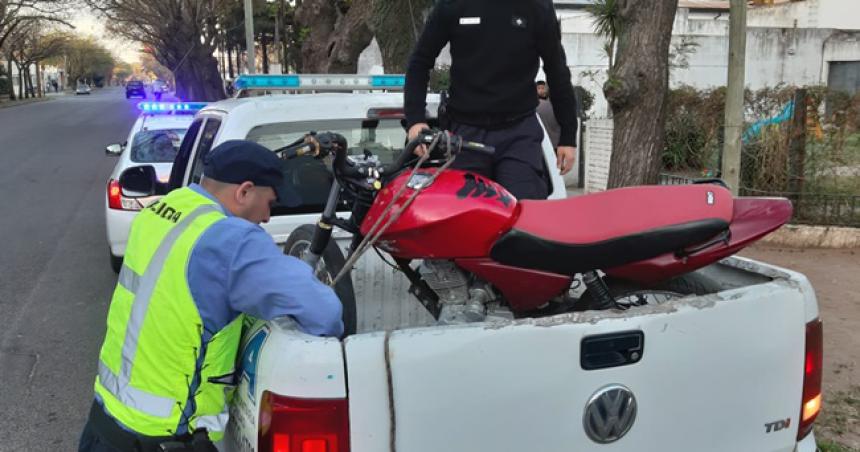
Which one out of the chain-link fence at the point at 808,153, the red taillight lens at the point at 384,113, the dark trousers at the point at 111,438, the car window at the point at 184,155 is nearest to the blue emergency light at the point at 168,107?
the car window at the point at 184,155

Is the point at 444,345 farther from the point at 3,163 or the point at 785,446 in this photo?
the point at 3,163

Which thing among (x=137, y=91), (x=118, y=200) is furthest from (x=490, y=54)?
(x=137, y=91)

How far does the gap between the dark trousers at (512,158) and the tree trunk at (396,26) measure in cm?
818

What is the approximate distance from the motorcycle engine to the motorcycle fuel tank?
17 centimetres

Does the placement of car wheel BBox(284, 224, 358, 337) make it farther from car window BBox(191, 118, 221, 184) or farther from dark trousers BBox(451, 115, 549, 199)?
car window BBox(191, 118, 221, 184)

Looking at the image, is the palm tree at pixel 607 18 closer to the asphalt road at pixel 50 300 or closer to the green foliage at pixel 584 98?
the green foliage at pixel 584 98

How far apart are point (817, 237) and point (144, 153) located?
303 inches

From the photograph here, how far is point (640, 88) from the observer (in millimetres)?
5949

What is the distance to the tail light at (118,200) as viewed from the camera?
7.33 meters

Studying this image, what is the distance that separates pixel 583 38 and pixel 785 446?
21185 millimetres

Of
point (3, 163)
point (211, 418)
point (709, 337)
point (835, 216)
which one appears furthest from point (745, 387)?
point (3, 163)

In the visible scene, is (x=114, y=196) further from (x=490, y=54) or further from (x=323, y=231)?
(x=323, y=231)

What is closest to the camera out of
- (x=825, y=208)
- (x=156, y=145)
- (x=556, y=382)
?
(x=556, y=382)

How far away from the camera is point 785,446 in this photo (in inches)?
87.0
